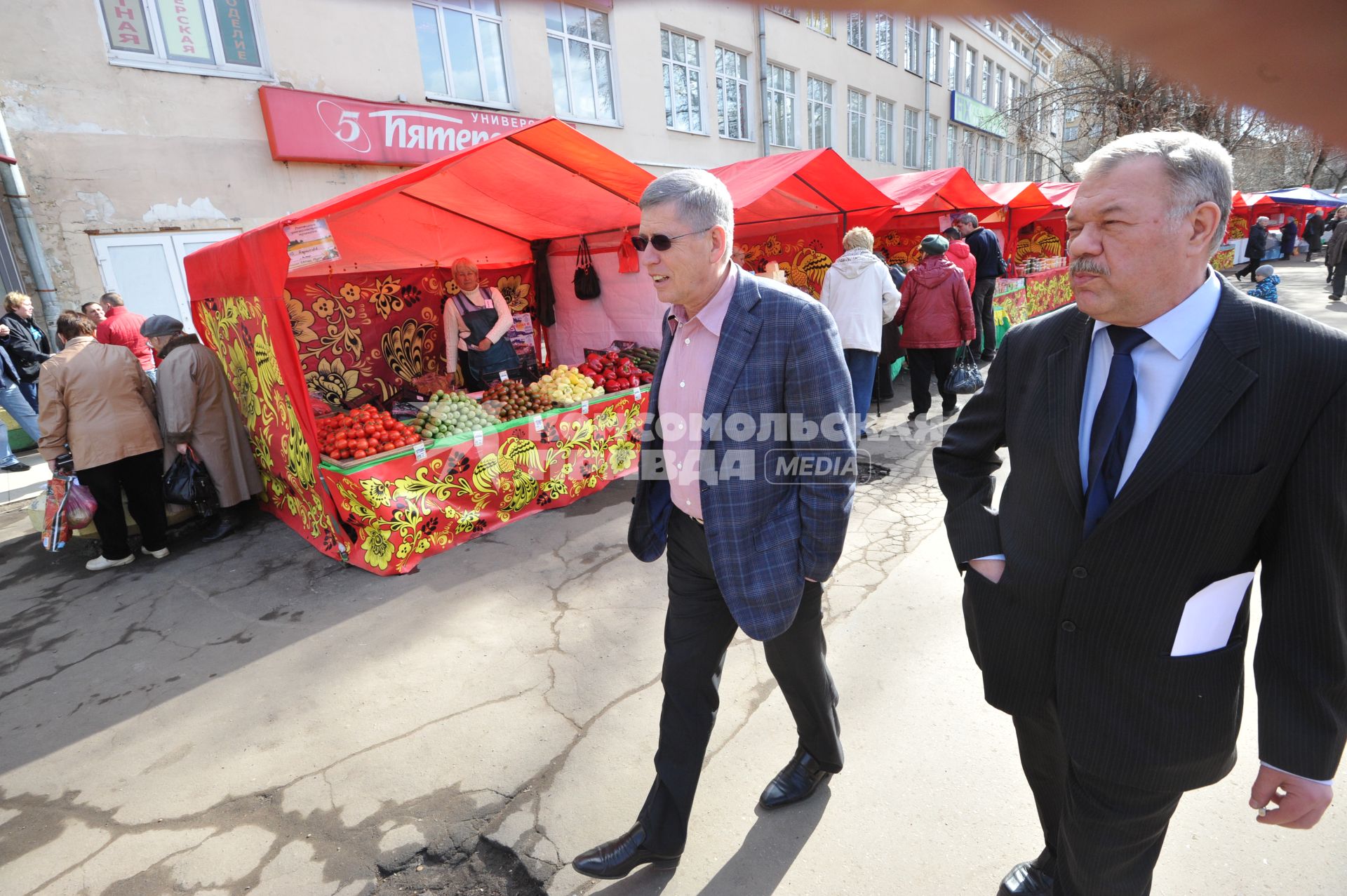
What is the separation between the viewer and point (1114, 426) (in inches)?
51.9

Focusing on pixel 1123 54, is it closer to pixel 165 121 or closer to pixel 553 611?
pixel 553 611

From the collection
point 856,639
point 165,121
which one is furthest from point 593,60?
point 856,639

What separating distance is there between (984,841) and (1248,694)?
1496 mm

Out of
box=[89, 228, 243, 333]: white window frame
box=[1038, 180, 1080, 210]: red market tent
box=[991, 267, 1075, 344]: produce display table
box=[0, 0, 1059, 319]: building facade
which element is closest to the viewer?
box=[0, 0, 1059, 319]: building facade

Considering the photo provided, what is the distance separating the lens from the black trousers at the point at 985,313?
897 centimetres

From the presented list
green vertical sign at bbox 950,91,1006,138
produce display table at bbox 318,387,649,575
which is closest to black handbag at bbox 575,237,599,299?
produce display table at bbox 318,387,649,575

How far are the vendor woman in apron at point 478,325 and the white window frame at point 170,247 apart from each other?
262 cm

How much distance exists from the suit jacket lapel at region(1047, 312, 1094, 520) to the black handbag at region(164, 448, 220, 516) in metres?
5.40

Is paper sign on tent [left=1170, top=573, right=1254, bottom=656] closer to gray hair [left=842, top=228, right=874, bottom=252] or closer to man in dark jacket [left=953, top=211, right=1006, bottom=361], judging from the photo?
gray hair [left=842, top=228, right=874, bottom=252]

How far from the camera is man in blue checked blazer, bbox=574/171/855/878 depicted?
5.97ft

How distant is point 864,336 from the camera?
551 centimetres

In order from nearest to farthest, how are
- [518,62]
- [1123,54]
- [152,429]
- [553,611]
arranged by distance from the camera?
[1123,54], [553,611], [152,429], [518,62]

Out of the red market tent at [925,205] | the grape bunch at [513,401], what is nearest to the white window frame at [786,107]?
the red market tent at [925,205]

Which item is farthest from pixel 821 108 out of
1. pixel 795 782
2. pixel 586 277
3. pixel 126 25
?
pixel 795 782
